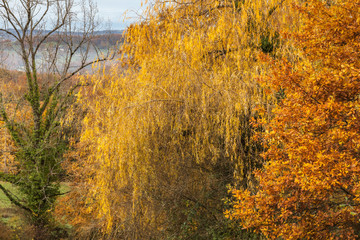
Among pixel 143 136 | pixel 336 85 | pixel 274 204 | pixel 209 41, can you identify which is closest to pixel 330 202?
pixel 274 204

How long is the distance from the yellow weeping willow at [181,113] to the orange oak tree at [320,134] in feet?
3.85

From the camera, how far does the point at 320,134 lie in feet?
13.9

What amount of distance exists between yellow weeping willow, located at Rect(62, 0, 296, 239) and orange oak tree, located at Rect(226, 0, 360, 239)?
1.17 meters

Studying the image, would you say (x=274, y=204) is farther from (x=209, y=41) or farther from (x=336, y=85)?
(x=209, y=41)

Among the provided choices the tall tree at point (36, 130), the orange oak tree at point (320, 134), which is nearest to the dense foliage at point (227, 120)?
the orange oak tree at point (320, 134)

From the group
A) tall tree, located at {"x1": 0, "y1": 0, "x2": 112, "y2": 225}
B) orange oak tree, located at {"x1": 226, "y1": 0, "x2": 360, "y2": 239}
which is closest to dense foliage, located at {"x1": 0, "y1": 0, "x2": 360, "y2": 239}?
orange oak tree, located at {"x1": 226, "y1": 0, "x2": 360, "y2": 239}

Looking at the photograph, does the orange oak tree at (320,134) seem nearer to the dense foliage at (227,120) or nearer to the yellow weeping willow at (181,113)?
the dense foliage at (227,120)

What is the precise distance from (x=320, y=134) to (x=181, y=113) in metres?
2.54

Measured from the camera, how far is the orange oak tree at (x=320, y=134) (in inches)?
149

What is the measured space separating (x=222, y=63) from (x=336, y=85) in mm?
→ 2790

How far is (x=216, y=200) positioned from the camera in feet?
A: 23.1

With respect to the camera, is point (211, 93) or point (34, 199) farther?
point (34, 199)

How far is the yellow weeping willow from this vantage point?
5.92 metres

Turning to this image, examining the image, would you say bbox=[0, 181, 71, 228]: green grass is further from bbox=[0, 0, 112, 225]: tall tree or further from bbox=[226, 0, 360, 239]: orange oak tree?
bbox=[226, 0, 360, 239]: orange oak tree
